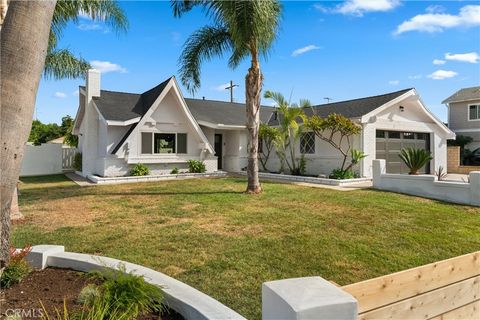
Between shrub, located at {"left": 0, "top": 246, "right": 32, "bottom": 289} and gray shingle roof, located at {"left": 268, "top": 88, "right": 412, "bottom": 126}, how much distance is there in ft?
49.1

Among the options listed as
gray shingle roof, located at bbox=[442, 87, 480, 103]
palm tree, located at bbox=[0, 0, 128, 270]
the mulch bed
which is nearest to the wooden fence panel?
the mulch bed

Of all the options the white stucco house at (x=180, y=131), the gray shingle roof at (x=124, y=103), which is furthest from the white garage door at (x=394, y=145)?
the gray shingle roof at (x=124, y=103)

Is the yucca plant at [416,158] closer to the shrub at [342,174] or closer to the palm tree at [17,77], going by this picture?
the shrub at [342,174]

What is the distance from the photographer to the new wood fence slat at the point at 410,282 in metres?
2.59

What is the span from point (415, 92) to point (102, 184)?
16255mm

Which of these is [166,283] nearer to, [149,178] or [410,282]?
[410,282]

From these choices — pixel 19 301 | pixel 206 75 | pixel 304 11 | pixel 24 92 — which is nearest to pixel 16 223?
pixel 19 301

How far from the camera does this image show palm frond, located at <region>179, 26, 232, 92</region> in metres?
12.3

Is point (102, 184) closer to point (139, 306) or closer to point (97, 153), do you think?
point (97, 153)

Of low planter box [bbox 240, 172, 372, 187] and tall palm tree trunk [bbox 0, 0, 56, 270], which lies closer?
tall palm tree trunk [bbox 0, 0, 56, 270]

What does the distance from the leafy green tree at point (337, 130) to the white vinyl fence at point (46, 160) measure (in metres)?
15.4

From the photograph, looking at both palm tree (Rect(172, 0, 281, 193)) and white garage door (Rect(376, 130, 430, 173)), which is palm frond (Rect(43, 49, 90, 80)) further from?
white garage door (Rect(376, 130, 430, 173))

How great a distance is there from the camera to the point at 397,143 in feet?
57.5

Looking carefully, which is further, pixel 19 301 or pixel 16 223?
pixel 16 223
